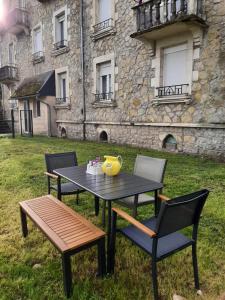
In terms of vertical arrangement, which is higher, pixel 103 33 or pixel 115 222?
pixel 103 33

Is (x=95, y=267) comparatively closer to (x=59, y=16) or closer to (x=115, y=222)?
(x=115, y=222)

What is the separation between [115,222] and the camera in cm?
207

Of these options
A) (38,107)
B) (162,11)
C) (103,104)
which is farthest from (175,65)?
(38,107)

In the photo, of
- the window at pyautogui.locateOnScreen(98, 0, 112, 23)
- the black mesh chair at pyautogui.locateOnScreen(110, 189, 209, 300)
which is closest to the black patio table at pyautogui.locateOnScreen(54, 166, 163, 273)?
the black mesh chair at pyautogui.locateOnScreen(110, 189, 209, 300)

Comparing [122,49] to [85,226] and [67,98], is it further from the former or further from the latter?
[85,226]

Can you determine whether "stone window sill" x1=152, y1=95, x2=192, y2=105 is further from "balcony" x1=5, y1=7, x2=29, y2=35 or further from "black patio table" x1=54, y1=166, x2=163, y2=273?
"balcony" x1=5, y1=7, x2=29, y2=35

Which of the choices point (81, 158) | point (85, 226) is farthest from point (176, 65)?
point (85, 226)

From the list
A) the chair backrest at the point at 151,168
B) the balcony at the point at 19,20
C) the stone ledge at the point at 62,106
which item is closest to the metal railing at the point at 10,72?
the balcony at the point at 19,20

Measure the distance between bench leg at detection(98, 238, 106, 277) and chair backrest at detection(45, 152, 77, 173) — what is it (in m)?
1.82

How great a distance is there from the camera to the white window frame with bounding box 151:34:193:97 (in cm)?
661

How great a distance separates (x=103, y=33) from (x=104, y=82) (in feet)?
5.96

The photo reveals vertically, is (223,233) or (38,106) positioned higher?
(38,106)

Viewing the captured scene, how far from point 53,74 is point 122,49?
5.09m

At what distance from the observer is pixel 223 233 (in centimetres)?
271
